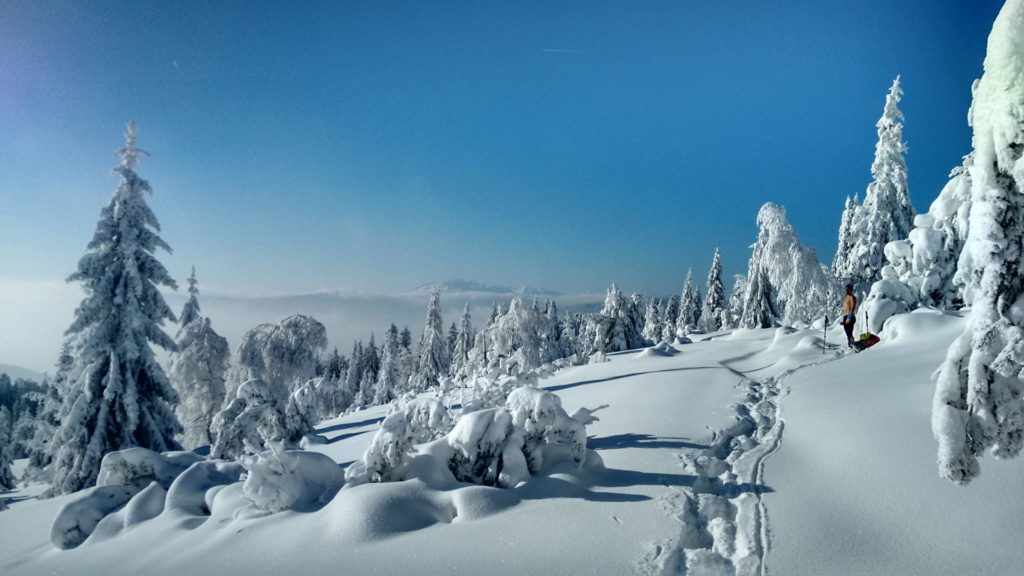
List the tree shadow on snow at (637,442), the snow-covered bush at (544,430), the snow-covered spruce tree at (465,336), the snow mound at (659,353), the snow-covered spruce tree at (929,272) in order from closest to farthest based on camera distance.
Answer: the snow-covered bush at (544,430), the tree shadow on snow at (637,442), the snow-covered spruce tree at (929,272), the snow mound at (659,353), the snow-covered spruce tree at (465,336)

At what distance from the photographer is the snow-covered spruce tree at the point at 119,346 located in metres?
13.5

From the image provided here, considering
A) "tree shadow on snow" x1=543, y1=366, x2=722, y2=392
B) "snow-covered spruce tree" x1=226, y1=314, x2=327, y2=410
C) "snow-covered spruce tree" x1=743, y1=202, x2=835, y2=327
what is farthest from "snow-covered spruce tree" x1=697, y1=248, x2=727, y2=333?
"snow-covered spruce tree" x1=226, y1=314, x2=327, y2=410

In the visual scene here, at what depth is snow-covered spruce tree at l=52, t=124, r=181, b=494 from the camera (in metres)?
13.5

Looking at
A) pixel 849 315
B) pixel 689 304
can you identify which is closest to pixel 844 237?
pixel 689 304

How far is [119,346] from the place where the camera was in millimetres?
14172

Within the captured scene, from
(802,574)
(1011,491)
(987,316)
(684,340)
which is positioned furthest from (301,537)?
(684,340)

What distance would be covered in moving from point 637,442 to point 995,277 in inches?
202

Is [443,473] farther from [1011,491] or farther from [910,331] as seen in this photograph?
[910,331]

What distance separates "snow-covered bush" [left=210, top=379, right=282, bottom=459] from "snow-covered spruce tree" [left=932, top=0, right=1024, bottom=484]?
12813 millimetres

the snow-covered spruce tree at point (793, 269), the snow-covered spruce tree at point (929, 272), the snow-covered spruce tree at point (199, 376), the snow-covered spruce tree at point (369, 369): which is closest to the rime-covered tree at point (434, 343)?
the snow-covered spruce tree at point (369, 369)

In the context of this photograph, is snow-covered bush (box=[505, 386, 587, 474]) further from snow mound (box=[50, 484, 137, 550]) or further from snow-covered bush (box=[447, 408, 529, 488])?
snow mound (box=[50, 484, 137, 550])

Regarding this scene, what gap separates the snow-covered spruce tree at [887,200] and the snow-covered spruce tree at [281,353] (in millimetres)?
26817

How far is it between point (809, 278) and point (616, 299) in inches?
691

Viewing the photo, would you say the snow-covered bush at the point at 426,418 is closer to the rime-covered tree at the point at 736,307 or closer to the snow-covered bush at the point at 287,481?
the snow-covered bush at the point at 287,481
